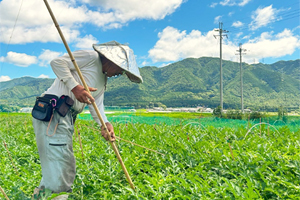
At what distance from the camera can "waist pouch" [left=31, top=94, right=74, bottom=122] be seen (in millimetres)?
2707

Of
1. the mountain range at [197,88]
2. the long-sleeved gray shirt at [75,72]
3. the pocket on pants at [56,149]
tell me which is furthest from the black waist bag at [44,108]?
the mountain range at [197,88]

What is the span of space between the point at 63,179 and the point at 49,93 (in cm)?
93

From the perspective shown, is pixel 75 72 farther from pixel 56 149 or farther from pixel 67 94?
pixel 56 149

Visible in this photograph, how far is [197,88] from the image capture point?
415 ft

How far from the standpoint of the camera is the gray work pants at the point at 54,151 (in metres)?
2.75

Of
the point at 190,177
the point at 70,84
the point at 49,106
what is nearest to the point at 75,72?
the point at 70,84

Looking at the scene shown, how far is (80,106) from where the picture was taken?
2990mm

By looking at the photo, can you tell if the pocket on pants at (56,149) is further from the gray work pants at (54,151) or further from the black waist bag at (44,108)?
the black waist bag at (44,108)

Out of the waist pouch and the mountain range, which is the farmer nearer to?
the waist pouch

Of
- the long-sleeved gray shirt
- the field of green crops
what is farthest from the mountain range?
the long-sleeved gray shirt

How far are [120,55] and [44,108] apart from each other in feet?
3.18

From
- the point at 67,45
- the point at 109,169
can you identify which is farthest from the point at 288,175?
the point at 67,45

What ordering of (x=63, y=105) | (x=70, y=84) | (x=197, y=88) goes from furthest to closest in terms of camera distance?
(x=197, y=88)
(x=63, y=105)
(x=70, y=84)

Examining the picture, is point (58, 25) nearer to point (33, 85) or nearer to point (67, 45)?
point (67, 45)
